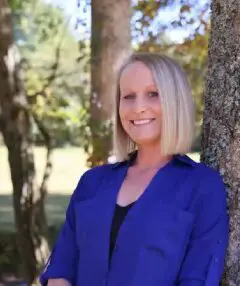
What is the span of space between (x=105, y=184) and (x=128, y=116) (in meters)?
0.22

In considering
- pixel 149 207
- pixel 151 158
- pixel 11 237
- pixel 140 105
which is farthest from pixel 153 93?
pixel 11 237

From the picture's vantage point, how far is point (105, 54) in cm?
502

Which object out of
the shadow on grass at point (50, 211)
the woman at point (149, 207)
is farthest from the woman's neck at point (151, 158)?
the shadow on grass at point (50, 211)

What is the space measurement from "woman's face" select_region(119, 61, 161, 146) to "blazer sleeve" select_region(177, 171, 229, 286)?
0.82 ft

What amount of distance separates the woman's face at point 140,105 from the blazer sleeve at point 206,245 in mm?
250

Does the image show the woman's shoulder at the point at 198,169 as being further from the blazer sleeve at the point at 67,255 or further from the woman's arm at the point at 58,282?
the woman's arm at the point at 58,282

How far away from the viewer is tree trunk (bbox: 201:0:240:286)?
2057mm

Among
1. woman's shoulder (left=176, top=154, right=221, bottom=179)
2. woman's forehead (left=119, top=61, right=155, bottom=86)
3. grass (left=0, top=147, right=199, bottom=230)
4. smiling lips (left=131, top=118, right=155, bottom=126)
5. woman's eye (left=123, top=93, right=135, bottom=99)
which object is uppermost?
woman's forehead (left=119, top=61, right=155, bottom=86)

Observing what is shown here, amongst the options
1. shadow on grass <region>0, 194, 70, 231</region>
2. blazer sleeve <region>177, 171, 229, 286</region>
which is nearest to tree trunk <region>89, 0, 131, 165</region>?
blazer sleeve <region>177, 171, 229, 286</region>

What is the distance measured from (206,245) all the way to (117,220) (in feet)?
0.88

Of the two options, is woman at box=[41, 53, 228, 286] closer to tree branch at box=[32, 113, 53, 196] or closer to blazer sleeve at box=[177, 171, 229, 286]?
blazer sleeve at box=[177, 171, 229, 286]

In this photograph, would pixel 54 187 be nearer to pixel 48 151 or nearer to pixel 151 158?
pixel 48 151

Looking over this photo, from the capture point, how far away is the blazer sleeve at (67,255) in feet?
6.85

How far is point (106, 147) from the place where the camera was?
4.94 metres
